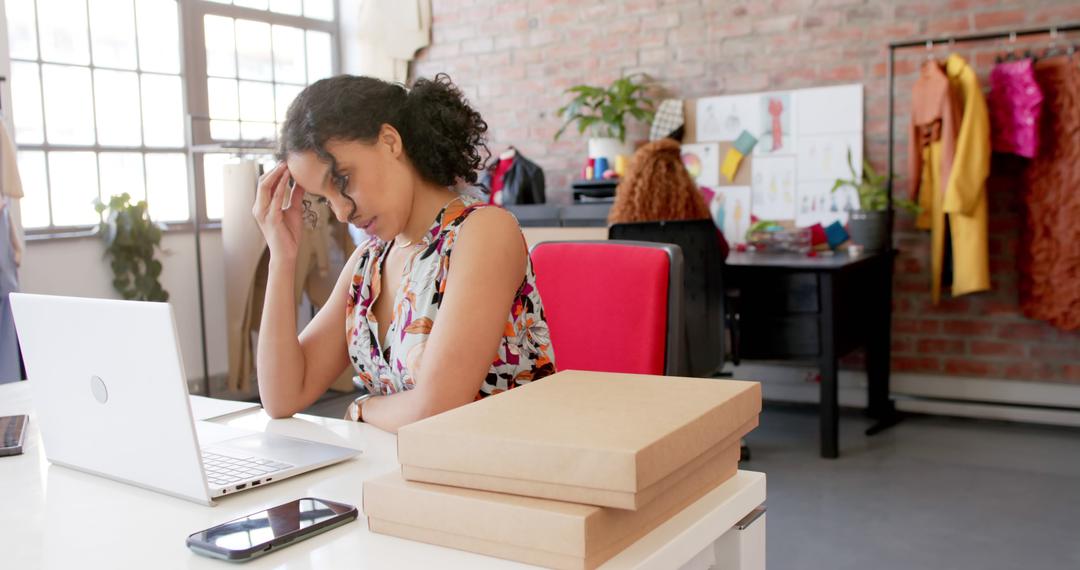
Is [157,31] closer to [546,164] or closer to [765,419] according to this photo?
[546,164]

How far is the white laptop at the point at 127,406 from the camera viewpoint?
37.5 inches

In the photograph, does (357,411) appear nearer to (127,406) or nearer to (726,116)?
(127,406)

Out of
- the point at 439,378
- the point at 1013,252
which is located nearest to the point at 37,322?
the point at 439,378

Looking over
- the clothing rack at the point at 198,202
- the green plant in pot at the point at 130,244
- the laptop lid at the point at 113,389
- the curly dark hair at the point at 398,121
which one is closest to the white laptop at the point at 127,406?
the laptop lid at the point at 113,389

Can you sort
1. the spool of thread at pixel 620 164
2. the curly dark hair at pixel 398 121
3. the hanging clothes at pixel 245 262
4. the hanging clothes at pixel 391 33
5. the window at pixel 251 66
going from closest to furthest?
the curly dark hair at pixel 398 121
the hanging clothes at pixel 245 262
the spool of thread at pixel 620 164
the window at pixel 251 66
the hanging clothes at pixel 391 33

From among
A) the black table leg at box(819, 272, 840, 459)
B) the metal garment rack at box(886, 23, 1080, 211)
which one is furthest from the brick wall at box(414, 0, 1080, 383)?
the black table leg at box(819, 272, 840, 459)

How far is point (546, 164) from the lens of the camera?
16.4 feet

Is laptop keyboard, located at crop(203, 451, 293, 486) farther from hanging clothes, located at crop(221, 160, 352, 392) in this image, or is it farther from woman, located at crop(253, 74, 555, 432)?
hanging clothes, located at crop(221, 160, 352, 392)

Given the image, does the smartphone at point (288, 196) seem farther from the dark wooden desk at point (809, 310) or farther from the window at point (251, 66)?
the window at point (251, 66)

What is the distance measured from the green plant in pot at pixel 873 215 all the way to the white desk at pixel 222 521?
119 inches

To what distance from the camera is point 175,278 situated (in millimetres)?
4543

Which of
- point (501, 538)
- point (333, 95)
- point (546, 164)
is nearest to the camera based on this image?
point (501, 538)

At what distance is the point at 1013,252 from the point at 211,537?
379 centimetres

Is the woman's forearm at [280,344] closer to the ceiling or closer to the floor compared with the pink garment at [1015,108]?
closer to the floor
